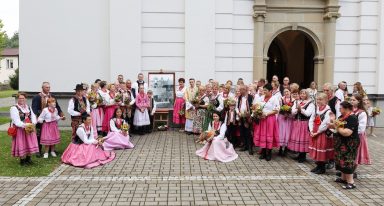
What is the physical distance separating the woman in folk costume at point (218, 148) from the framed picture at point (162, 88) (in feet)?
14.6

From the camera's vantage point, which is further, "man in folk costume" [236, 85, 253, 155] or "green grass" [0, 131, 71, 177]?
"man in folk costume" [236, 85, 253, 155]

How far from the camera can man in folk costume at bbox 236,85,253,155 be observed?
1009 cm

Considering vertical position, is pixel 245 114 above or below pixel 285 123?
above

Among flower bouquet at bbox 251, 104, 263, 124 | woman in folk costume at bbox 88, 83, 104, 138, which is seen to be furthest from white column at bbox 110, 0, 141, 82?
flower bouquet at bbox 251, 104, 263, 124

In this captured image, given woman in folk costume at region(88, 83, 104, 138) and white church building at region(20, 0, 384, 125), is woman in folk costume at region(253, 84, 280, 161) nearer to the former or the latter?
woman in folk costume at region(88, 83, 104, 138)

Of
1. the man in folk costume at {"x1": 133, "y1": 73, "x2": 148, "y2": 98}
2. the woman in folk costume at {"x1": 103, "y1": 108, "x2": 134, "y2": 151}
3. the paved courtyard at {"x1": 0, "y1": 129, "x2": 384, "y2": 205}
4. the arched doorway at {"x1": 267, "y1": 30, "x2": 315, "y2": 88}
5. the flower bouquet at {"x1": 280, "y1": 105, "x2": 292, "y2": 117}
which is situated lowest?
the paved courtyard at {"x1": 0, "y1": 129, "x2": 384, "y2": 205}

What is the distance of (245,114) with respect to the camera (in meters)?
10.0

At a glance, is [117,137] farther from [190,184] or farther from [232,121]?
[190,184]

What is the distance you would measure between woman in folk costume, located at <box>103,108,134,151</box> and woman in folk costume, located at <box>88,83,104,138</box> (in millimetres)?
538

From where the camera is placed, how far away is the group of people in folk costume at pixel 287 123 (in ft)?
23.8

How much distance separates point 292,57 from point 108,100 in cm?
1042

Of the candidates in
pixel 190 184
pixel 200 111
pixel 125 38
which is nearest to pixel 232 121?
pixel 200 111

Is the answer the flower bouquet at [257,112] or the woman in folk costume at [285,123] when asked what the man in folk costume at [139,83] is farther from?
the woman in folk costume at [285,123]

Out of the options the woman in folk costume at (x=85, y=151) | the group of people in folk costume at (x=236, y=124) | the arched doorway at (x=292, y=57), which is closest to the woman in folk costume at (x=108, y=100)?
the group of people in folk costume at (x=236, y=124)
